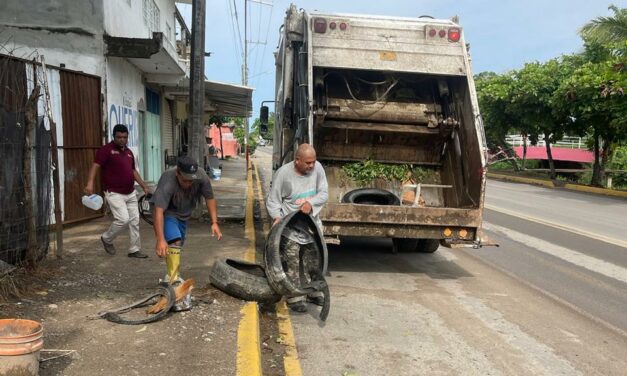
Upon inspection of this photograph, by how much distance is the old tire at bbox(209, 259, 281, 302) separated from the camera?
5219mm

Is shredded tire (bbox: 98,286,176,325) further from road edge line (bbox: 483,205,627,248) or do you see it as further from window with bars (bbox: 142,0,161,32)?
window with bars (bbox: 142,0,161,32)

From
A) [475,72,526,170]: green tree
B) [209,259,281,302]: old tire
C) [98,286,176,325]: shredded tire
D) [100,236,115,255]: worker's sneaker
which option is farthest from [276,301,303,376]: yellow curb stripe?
[475,72,526,170]: green tree

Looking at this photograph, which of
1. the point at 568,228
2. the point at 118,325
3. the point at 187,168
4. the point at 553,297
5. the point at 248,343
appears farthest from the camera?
the point at 568,228

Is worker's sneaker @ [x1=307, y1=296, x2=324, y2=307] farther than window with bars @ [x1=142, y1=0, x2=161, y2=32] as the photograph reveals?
No

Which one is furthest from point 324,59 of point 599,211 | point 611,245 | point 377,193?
point 599,211

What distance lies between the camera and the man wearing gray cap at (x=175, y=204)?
15.9 feet

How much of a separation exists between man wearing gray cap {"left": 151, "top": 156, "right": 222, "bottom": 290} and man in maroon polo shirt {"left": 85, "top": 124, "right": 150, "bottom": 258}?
180 cm

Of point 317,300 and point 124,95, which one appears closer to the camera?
point 317,300

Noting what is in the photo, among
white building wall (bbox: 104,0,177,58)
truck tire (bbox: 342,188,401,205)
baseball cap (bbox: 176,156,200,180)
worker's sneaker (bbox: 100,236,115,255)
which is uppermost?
white building wall (bbox: 104,0,177,58)

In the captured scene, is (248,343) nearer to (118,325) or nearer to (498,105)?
(118,325)

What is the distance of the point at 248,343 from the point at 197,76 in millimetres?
6990

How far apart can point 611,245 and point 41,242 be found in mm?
8987

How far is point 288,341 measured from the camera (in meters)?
4.68

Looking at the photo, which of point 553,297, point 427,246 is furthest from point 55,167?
point 553,297
